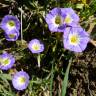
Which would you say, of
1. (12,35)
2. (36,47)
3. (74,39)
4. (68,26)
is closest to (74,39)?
(74,39)

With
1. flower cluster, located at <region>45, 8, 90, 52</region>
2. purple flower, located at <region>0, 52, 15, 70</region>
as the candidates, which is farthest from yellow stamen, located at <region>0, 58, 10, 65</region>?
flower cluster, located at <region>45, 8, 90, 52</region>

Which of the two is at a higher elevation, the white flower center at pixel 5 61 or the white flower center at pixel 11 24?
the white flower center at pixel 11 24

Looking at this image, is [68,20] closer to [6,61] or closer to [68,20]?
[68,20]

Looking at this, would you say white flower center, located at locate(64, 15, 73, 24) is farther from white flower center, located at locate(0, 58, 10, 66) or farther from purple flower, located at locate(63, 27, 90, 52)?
white flower center, located at locate(0, 58, 10, 66)

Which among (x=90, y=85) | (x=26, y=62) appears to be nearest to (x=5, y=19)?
(x=26, y=62)

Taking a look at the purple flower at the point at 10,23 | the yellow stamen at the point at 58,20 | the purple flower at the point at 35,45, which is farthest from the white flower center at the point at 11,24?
the yellow stamen at the point at 58,20

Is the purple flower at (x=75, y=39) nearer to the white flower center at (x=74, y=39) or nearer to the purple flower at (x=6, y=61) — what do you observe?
the white flower center at (x=74, y=39)
